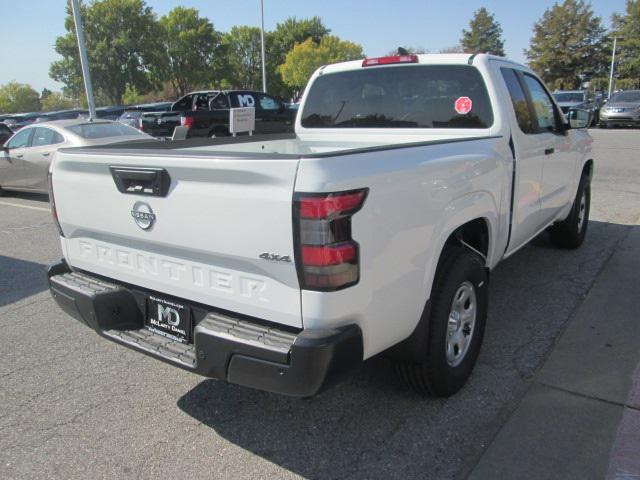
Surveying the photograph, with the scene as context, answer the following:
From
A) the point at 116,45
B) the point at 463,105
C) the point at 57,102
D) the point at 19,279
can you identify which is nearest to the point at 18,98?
the point at 57,102

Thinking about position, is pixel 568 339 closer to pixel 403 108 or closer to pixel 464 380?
pixel 464 380

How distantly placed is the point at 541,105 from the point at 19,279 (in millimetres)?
5252

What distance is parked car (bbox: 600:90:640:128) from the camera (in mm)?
21484

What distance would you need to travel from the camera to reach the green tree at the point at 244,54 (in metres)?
76.2

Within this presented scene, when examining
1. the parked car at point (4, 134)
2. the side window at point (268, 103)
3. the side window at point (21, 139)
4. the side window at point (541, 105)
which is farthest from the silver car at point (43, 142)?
the side window at point (268, 103)

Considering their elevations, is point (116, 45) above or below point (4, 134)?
above

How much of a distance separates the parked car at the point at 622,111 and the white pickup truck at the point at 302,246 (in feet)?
70.7

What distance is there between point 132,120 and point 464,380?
20.0m

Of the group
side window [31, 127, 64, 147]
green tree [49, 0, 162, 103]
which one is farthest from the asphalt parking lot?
green tree [49, 0, 162, 103]

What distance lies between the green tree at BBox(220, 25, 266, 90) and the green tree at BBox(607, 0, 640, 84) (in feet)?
152

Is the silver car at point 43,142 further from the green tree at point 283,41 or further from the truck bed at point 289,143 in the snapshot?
the green tree at point 283,41

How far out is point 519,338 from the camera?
368 cm

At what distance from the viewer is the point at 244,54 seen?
77.8 m

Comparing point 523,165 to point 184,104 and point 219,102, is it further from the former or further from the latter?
point 184,104
